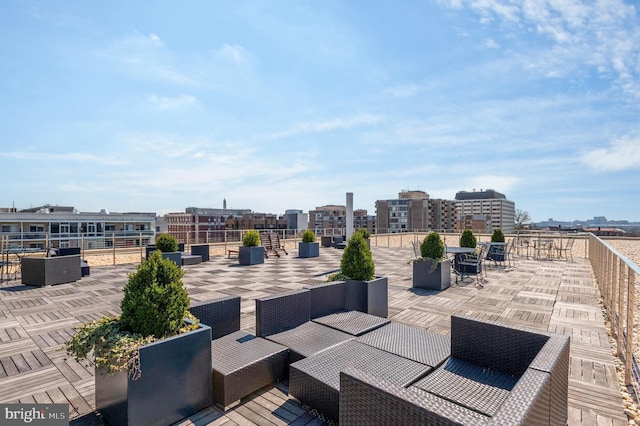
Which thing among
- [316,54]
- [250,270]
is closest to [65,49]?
[316,54]

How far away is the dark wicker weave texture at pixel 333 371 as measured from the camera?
6.60ft

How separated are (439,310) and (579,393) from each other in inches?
88.4

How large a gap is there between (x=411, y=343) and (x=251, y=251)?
24.3ft

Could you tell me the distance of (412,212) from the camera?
73062 mm

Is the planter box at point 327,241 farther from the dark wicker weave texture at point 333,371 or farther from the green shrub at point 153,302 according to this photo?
the green shrub at point 153,302

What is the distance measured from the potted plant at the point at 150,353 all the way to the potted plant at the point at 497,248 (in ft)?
31.9

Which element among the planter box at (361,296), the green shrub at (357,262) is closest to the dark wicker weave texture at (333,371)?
the planter box at (361,296)

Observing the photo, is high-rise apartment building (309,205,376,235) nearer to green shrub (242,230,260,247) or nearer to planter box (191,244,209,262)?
planter box (191,244,209,262)

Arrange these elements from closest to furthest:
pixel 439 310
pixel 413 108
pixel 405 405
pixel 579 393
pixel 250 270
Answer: pixel 405 405, pixel 579 393, pixel 439 310, pixel 250 270, pixel 413 108

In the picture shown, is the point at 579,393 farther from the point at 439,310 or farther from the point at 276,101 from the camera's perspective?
the point at 276,101

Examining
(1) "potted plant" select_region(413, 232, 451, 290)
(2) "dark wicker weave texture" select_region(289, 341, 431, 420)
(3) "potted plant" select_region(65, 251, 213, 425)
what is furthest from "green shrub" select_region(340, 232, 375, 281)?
(1) "potted plant" select_region(413, 232, 451, 290)

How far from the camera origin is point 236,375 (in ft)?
7.44

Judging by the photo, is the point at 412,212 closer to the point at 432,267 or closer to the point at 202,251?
the point at 202,251

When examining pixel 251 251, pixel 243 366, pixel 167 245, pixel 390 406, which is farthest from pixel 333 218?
pixel 390 406
